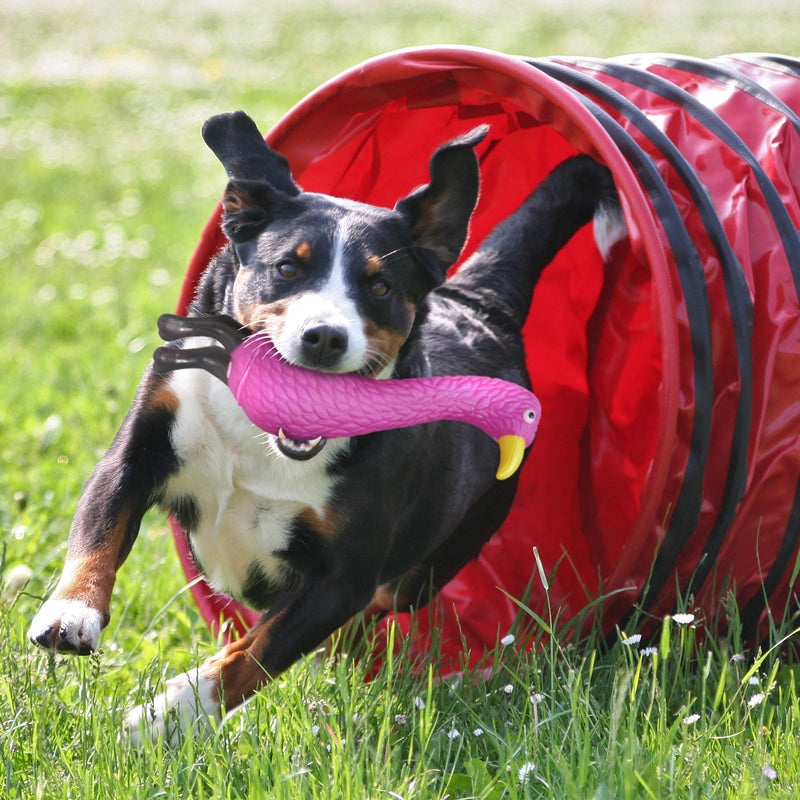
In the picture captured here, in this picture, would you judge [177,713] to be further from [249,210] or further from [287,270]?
[249,210]

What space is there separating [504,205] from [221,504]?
2082 mm

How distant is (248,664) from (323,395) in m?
0.67

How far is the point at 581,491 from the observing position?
4.46 metres

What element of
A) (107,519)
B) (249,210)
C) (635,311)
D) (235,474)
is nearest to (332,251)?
(249,210)

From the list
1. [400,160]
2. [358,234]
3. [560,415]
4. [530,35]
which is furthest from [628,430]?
[530,35]

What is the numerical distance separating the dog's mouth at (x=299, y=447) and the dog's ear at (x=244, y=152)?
2.46 feet

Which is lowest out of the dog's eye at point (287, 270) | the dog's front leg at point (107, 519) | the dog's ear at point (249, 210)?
the dog's front leg at point (107, 519)

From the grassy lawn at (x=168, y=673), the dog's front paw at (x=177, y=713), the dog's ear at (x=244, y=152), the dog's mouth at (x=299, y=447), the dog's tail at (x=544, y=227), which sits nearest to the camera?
the grassy lawn at (x=168, y=673)

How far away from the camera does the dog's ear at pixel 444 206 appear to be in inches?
124

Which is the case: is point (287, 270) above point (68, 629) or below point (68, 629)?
above

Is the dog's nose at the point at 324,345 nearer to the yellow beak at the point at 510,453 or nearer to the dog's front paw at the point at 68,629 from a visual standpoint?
the yellow beak at the point at 510,453

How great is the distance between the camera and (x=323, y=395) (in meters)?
2.77

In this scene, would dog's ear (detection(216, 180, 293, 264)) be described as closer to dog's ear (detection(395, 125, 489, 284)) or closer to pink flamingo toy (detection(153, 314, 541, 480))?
pink flamingo toy (detection(153, 314, 541, 480))

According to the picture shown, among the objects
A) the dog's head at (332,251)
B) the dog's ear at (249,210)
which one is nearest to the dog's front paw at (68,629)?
the dog's head at (332,251)
